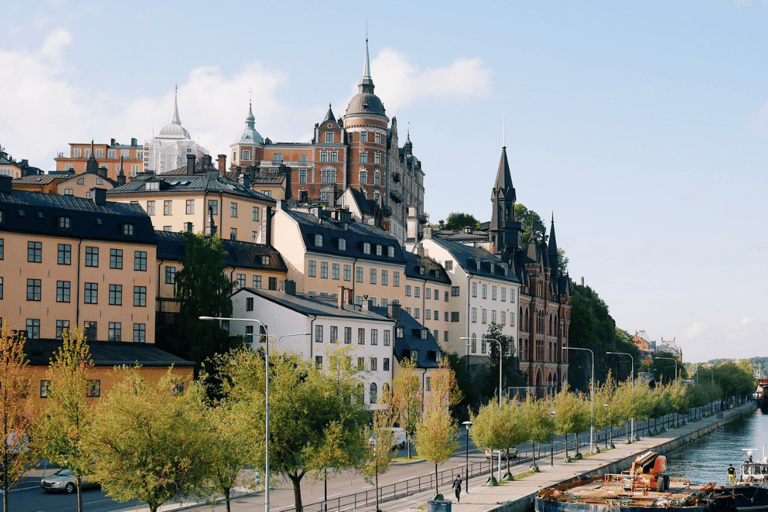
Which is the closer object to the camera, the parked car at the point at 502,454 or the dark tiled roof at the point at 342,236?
the parked car at the point at 502,454

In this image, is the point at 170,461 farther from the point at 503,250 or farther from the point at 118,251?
the point at 503,250

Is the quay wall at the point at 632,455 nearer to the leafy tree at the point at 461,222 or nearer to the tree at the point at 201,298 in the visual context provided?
the tree at the point at 201,298

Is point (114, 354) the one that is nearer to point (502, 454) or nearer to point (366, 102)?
point (502, 454)

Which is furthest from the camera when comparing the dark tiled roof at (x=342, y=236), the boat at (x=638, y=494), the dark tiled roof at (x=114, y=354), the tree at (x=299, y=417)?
the dark tiled roof at (x=342, y=236)

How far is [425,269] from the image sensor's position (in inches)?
4643

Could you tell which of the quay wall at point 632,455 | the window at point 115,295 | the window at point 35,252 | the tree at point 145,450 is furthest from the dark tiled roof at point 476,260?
the tree at point 145,450

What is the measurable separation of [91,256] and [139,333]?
6.92 meters

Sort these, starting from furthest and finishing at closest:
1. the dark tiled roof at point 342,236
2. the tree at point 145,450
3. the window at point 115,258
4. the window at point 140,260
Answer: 1. the dark tiled roof at point 342,236
2. the window at point 140,260
3. the window at point 115,258
4. the tree at point 145,450

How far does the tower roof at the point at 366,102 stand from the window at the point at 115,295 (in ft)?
318

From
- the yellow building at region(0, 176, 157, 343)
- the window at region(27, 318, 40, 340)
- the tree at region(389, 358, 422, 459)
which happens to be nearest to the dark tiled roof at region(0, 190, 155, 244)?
the yellow building at region(0, 176, 157, 343)

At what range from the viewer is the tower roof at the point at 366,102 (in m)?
170

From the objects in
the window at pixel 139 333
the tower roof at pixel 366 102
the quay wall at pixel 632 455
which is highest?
the tower roof at pixel 366 102

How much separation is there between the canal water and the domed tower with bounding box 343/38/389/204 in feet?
217

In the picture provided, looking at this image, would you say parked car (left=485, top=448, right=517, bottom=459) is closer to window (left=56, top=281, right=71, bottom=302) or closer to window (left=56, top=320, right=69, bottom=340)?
window (left=56, top=320, right=69, bottom=340)
